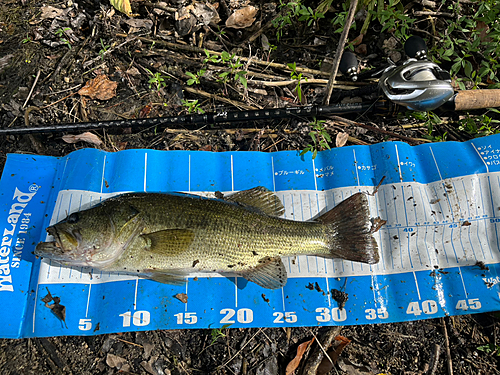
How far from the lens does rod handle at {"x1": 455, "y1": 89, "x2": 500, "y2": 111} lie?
11.9ft

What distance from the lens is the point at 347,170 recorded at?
367 centimetres

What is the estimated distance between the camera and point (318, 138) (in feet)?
12.6

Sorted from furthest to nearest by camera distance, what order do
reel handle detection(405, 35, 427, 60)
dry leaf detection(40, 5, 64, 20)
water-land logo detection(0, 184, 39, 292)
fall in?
1. dry leaf detection(40, 5, 64, 20)
2. reel handle detection(405, 35, 427, 60)
3. water-land logo detection(0, 184, 39, 292)

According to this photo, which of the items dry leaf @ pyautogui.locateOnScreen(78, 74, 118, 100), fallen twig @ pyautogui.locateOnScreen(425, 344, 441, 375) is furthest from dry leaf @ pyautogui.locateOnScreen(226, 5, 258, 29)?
fallen twig @ pyautogui.locateOnScreen(425, 344, 441, 375)

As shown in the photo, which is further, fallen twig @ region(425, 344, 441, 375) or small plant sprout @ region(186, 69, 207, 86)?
small plant sprout @ region(186, 69, 207, 86)

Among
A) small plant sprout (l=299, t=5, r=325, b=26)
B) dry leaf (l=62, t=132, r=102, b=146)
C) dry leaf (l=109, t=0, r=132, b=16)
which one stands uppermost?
dry leaf (l=109, t=0, r=132, b=16)

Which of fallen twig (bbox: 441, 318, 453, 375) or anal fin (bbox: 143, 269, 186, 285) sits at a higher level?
anal fin (bbox: 143, 269, 186, 285)

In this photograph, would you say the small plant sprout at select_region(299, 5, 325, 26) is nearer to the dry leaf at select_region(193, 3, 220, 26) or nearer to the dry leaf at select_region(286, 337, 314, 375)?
the dry leaf at select_region(193, 3, 220, 26)

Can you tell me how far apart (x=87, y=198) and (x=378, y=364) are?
12.1 feet

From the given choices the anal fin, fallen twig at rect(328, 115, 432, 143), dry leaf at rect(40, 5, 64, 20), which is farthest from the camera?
dry leaf at rect(40, 5, 64, 20)

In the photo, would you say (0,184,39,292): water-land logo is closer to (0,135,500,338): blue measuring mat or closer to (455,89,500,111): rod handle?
(0,135,500,338): blue measuring mat

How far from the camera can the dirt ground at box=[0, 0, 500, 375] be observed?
3182 mm

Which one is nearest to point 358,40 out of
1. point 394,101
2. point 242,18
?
point 394,101

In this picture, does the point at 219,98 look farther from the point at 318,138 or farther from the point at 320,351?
the point at 320,351
